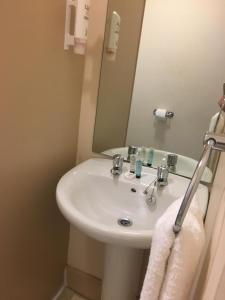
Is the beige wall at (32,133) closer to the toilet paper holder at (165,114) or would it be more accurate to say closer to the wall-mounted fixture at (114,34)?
the wall-mounted fixture at (114,34)

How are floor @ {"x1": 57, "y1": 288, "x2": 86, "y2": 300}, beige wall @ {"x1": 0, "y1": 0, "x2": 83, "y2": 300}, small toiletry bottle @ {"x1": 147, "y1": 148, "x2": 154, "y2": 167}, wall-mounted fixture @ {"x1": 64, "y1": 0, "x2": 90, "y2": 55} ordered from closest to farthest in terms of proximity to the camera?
beige wall @ {"x1": 0, "y1": 0, "x2": 83, "y2": 300} → wall-mounted fixture @ {"x1": 64, "y1": 0, "x2": 90, "y2": 55} → small toiletry bottle @ {"x1": 147, "y1": 148, "x2": 154, "y2": 167} → floor @ {"x1": 57, "y1": 288, "x2": 86, "y2": 300}

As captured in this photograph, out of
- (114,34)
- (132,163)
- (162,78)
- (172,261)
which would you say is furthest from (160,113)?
(172,261)

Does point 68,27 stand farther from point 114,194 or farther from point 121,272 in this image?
point 121,272

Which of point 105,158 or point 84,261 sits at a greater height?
point 105,158

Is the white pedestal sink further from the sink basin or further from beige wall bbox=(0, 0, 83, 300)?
beige wall bbox=(0, 0, 83, 300)

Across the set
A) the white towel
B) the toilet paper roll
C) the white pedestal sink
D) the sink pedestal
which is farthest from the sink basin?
the white towel

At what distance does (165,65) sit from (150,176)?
493mm

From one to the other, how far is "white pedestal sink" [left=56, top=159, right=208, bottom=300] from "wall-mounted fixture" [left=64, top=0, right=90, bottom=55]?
53cm

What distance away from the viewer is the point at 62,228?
1.46 metres

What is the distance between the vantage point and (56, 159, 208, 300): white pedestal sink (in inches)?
43.6

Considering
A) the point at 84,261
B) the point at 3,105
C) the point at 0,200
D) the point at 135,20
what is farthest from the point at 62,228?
the point at 135,20

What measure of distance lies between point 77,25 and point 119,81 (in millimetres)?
355

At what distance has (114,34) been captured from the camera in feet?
3.95

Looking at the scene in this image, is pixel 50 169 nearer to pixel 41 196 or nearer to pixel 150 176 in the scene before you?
pixel 41 196
